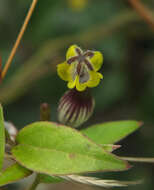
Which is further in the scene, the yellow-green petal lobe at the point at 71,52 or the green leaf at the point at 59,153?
the yellow-green petal lobe at the point at 71,52

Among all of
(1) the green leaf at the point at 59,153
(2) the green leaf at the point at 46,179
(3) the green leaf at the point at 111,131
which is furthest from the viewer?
(3) the green leaf at the point at 111,131

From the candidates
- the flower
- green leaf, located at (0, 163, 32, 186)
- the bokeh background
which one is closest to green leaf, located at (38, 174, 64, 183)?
green leaf, located at (0, 163, 32, 186)

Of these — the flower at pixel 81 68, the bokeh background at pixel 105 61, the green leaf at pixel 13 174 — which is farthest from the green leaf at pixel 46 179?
the bokeh background at pixel 105 61

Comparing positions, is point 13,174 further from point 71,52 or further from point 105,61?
point 105,61

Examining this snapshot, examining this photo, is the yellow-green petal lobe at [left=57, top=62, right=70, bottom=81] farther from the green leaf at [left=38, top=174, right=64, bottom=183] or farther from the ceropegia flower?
the green leaf at [left=38, top=174, right=64, bottom=183]

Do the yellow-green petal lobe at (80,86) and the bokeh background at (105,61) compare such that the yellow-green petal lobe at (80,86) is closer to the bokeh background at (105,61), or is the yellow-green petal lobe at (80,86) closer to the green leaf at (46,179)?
the green leaf at (46,179)

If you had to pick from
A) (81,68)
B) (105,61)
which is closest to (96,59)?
(81,68)

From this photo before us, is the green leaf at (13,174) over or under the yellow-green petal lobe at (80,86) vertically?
under
